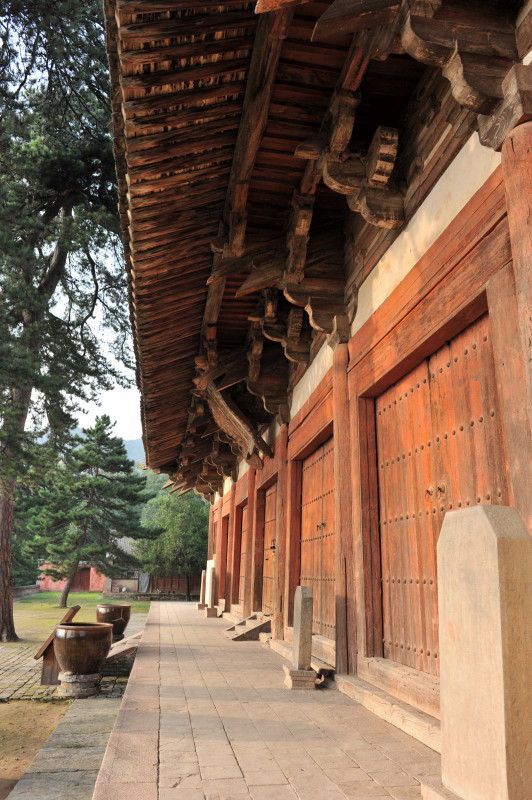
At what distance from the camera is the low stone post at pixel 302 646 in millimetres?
4215

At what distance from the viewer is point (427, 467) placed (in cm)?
340

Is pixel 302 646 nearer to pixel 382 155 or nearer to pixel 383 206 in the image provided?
pixel 383 206

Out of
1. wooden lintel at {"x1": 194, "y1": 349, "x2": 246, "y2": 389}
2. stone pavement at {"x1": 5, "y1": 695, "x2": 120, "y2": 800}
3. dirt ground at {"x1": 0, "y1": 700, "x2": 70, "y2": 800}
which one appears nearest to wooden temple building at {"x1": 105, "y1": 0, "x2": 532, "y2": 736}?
wooden lintel at {"x1": 194, "y1": 349, "x2": 246, "y2": 389}

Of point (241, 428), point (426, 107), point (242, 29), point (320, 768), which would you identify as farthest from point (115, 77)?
point (241, 428)

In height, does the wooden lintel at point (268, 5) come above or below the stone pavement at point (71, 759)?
above

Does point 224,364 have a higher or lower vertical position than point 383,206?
higher

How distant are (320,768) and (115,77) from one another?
322cm

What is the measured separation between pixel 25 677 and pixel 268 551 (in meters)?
5.10

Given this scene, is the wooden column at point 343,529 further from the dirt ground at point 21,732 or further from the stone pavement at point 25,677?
the stone pavement at point 25,677

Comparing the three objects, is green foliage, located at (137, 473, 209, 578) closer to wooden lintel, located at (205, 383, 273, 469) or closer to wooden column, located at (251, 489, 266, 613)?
wooden column, located at (251, 489, 266, 613)

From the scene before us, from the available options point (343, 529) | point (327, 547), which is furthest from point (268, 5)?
point (327, 547)

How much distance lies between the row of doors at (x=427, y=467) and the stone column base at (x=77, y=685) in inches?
209

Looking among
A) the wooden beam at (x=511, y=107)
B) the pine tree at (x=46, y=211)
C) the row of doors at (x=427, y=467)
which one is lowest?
the row of doors at (x=427, y=467)

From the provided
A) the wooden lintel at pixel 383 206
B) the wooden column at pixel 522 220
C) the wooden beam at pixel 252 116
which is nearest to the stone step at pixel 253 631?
the wooden beam at pixel 252 116
